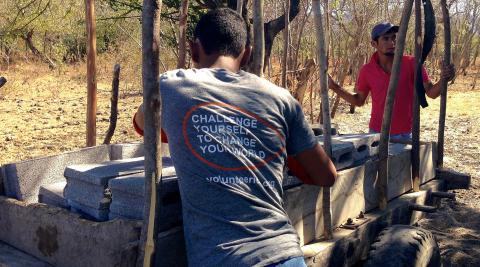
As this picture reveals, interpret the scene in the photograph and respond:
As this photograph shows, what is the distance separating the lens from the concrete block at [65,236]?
193 centimetres

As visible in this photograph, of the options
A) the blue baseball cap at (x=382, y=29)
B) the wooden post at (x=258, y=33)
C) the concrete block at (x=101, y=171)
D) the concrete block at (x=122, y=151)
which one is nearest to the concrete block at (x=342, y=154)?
the wooden post at (x=258, y=33)

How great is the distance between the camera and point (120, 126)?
11047 mm

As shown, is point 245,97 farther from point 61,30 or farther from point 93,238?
point 61,30

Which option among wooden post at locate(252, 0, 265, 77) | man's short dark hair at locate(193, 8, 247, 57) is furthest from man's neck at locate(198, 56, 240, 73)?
wooden post at locate(252, 0, 265, 77)

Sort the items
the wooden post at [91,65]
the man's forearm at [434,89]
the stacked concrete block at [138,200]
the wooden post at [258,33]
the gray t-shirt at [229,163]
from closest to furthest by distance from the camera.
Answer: the gray t-shirt at [229,163] < the stacked concrete block at [138,200] < the wooden post at [258,33] < the man's forearm at [434,89] < the wooden post at [91,65]

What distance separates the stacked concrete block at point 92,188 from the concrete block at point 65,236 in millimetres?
85

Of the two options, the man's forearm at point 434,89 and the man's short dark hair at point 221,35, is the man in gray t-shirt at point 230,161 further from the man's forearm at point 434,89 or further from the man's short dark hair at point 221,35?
the man's forearm at point 434,89

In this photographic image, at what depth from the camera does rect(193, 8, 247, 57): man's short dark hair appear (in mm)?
2062

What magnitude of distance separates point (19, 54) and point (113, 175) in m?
23.0

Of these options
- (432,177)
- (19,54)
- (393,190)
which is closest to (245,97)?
(393,190)

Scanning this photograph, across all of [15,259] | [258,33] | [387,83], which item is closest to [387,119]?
[258,33]

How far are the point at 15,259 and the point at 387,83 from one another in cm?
309

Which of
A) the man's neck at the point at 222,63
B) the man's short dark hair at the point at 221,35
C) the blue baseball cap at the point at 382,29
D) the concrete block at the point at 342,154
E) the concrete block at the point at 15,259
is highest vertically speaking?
the blue baseball cap at the point at 382,29

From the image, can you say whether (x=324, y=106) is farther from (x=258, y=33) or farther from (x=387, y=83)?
(x=387, y=83)
